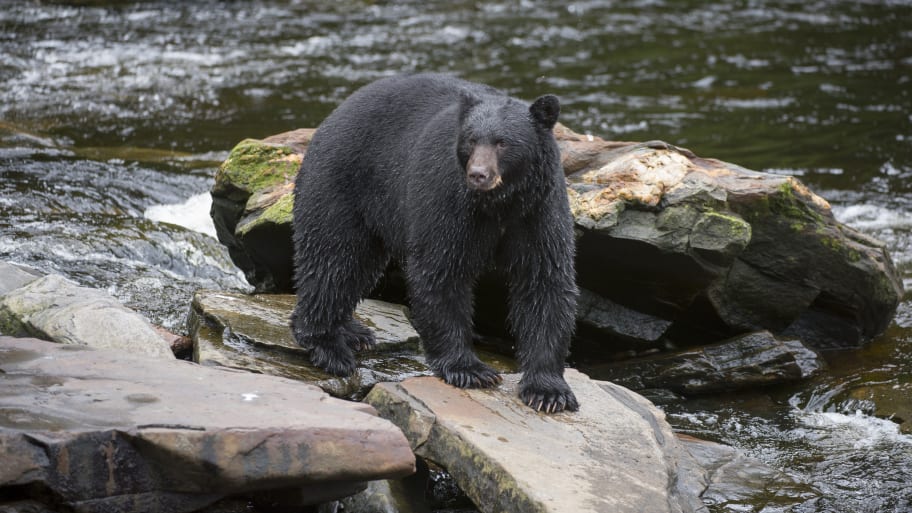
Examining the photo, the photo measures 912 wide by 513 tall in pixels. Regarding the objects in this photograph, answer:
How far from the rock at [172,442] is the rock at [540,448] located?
48cm

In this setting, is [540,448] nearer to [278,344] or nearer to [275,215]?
[278,344]

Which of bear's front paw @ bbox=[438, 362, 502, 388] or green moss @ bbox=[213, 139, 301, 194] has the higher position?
green moss @ bbox=[213, 139, 301, 194]

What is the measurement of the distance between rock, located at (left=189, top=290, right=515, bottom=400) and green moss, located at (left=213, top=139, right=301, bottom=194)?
127 cm

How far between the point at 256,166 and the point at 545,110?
3452mm

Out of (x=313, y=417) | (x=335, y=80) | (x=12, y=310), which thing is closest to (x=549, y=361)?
(x=313, y=417)

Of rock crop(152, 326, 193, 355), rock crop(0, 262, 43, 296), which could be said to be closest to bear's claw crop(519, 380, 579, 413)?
rock crop(152, 326, 193, 355)

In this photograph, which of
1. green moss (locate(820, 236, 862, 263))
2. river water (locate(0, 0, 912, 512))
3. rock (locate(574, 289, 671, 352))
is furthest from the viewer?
green moss (locate(820, 236, 862, 263))

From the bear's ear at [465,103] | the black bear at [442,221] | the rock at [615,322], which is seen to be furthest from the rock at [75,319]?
the rock at [615,322]

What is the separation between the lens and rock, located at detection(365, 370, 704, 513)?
524 cm

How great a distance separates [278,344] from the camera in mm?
6789

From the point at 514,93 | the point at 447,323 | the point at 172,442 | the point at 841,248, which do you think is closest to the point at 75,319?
the point at 172,442

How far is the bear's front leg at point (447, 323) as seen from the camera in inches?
243

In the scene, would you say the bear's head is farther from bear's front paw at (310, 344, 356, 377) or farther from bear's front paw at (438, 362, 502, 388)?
bear's front paw at (310, 344, 356, 377)

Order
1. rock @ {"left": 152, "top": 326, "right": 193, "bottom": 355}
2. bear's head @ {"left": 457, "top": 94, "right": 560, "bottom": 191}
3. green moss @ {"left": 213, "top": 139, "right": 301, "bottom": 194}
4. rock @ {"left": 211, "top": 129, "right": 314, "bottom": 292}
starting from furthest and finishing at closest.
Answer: green moss @ {"left": 213, "top": 139, "right": 301, "bottom": 194}, rock @ {"left": 211, "top": 129, "right": 314, "bottom": 292}, rock @ {"left": 152, "top": 326, "right": 193, "bottom": 355}, bear's head @ {"left": 457, "top": 94, "right": 560, "bottom": 191}
